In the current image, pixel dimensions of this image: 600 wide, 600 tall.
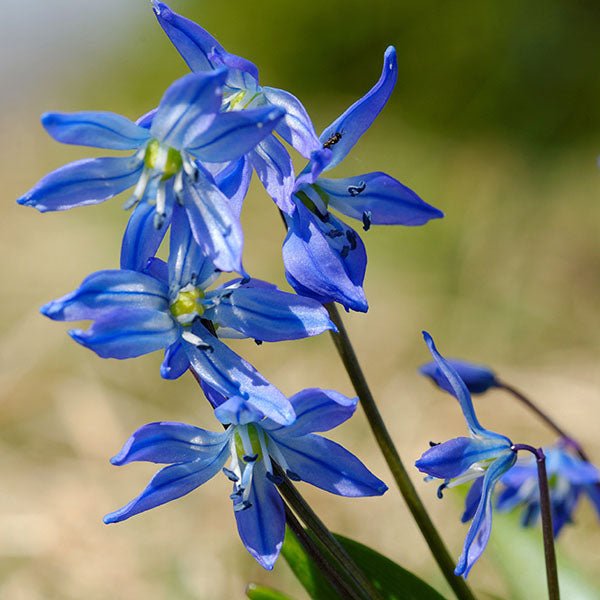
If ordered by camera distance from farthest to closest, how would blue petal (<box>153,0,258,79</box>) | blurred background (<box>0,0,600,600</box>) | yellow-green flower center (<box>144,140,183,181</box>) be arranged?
1. blurred background (<box>0,0,600,600</box>)
2. blue petal (<box>153,0,258,79</box>)
3. yellow-green flower center (<box>144,140,183,181</box>)

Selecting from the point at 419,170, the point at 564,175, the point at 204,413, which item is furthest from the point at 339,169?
the point at 204,413

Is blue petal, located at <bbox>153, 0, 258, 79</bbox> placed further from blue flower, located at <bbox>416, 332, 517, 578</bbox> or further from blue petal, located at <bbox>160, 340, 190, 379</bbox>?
blue flower, located at <bbox>416, 332, 517, 578</bbox>

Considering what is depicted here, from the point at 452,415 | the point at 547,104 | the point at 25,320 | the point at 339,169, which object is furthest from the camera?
the point at 547,104

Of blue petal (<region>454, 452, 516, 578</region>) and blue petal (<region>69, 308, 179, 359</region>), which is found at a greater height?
blue petal (<region>69, 308, 179, 359</region>)

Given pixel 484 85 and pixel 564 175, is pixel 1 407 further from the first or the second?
pixel 484 85

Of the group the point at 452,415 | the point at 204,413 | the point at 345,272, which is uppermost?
the point at 345,272

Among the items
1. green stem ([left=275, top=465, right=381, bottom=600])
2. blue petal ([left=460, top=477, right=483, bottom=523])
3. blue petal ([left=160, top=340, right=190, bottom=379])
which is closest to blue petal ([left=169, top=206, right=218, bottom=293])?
blue petal ([left=160, top=340, right=190, bottom=379])
